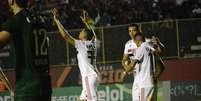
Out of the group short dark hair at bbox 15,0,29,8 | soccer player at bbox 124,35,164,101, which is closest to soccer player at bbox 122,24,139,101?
soccer player at bbox 124,35,164,101

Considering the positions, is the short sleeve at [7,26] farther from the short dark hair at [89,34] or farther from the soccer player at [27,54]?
the short dark hair at [89,34]

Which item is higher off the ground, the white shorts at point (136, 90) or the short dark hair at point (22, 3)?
the short dark hair at point (22, 3)

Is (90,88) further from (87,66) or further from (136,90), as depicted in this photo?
(136,90)

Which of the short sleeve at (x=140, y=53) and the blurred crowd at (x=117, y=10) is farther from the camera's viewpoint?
the blurred crowd at (x=117, y=10)

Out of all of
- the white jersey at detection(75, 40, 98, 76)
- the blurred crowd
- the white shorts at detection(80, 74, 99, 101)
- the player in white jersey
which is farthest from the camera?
the blurred crowd

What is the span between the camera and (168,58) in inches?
787

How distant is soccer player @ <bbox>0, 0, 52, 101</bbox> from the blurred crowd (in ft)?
53.6

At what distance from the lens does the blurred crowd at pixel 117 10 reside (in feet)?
76.2

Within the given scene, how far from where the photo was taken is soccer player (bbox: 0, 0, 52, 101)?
6504mm

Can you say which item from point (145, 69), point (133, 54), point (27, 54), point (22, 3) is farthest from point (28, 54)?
point (133, 54)

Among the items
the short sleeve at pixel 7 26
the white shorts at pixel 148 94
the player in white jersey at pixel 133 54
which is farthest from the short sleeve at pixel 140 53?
the short sleeve at pixel 7 26

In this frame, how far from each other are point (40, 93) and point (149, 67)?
6.42 meters

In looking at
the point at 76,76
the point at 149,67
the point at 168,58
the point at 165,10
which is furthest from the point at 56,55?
the point at 149,67

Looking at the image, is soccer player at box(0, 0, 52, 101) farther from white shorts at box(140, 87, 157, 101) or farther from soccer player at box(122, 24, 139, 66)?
soccer player at box(122, 24, 139, 66)
